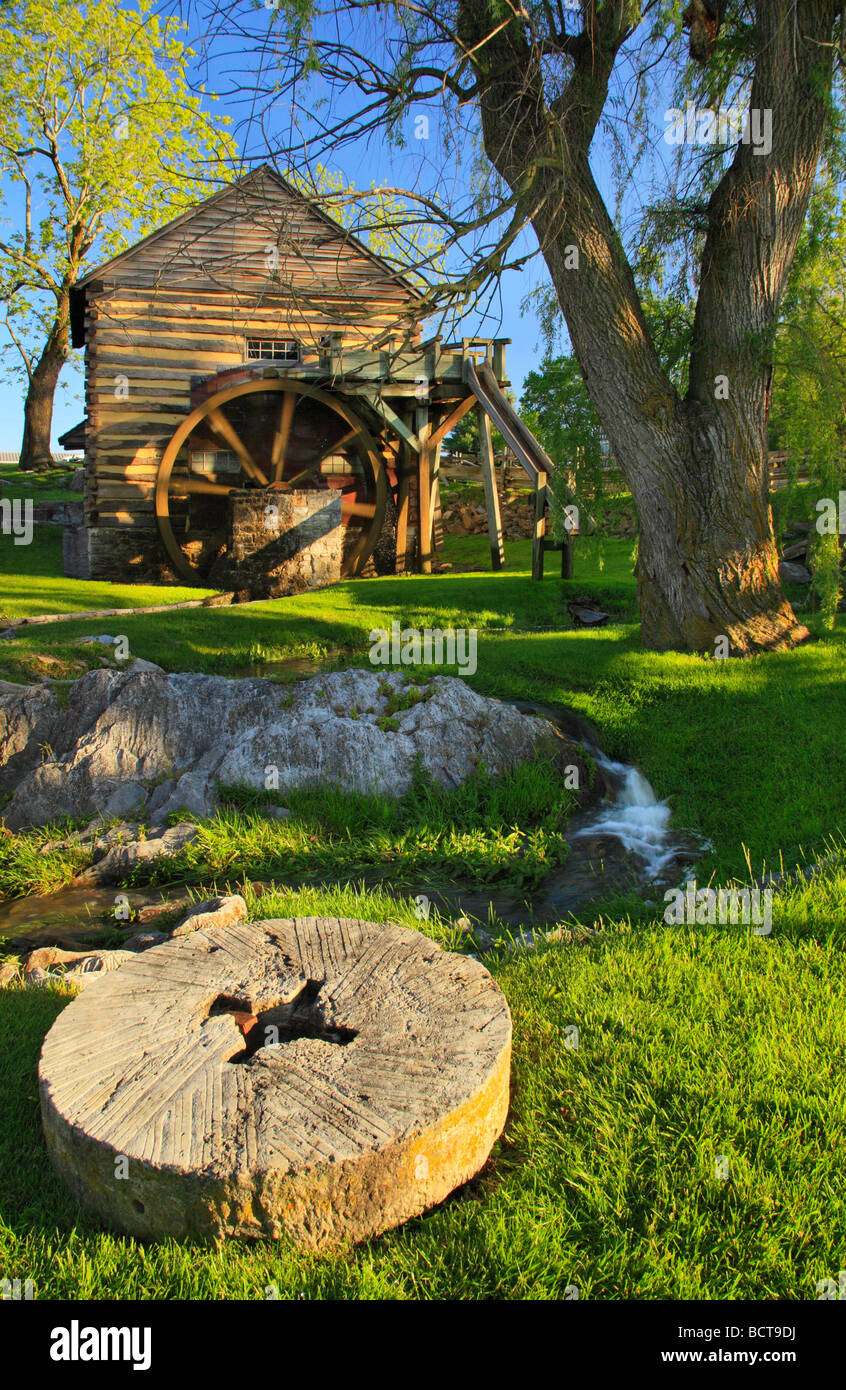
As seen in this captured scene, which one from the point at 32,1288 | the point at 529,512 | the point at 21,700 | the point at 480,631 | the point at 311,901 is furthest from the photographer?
the point at 529,512

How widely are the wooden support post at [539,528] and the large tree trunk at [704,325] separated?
4.11 meters

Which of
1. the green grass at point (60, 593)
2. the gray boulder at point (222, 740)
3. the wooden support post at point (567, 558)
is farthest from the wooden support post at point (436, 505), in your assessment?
the gray boulder at point (222, 740)

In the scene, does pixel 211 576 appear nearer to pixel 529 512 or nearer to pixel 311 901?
pixel 529 512

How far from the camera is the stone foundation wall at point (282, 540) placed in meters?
14.7

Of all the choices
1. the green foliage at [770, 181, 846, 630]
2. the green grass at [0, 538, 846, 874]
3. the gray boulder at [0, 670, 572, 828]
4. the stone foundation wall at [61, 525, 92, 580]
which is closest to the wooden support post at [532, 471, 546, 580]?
the green grass at [0, 538, 846, 874]

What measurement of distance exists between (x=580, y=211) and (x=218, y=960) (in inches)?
289

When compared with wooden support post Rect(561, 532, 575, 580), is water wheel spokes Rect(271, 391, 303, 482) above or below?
above

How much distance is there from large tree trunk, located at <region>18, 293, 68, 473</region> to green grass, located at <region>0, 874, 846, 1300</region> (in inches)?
1115

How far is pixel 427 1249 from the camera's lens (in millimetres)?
2523

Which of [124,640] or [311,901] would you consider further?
[124,640]

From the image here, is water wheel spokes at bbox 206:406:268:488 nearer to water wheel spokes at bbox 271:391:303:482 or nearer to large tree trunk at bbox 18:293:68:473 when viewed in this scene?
water wheel spokes at bbox 271:391:303:482

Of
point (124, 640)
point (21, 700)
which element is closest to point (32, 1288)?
point (21, 700)

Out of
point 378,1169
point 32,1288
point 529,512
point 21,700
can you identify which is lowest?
point 32,1288

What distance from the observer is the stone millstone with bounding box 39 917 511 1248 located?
2.53 metres
